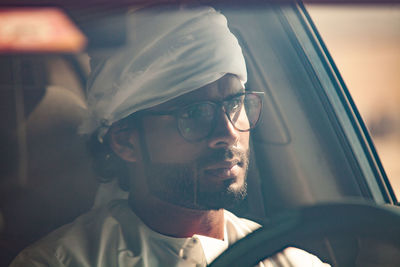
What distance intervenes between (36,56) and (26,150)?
305 mm

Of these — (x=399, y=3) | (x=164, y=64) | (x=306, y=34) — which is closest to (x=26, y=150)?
(x=164, y=64)

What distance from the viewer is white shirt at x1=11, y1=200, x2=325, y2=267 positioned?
1.53 meters

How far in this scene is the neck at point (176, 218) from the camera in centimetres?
159

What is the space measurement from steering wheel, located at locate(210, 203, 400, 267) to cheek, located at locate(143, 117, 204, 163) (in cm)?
35

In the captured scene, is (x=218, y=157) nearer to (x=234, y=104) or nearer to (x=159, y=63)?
(x=234, y=104)

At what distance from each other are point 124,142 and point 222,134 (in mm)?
331

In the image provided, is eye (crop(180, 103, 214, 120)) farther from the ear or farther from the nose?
the ear

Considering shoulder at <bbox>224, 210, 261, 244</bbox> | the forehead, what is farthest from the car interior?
the forehead

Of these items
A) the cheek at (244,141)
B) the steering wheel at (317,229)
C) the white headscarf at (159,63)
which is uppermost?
the white headscarf at (159,63)

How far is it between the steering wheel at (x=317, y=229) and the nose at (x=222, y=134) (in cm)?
33

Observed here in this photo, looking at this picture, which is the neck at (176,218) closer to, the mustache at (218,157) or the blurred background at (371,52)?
the mustache at (218,157)

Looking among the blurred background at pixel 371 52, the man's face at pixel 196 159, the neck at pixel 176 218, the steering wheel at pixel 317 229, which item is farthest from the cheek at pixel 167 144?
the blurred background at pixel 371 52

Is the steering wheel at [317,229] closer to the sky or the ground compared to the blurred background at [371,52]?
closer to the ground

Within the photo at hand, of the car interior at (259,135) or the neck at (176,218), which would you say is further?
the neck at (176,218)
